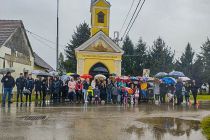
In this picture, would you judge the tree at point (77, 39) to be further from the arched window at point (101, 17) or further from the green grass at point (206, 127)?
the green grass at point (206, 127)

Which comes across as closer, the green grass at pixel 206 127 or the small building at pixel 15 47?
the green grass at pixel 206 127

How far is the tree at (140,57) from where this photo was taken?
64.9 meters

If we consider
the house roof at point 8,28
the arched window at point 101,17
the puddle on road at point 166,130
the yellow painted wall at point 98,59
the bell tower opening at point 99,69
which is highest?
the arched window at point 101,17

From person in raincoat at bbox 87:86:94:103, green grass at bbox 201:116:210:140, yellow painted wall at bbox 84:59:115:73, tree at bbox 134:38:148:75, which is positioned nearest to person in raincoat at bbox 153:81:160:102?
person in raincoat at bbox 87:86:94:103

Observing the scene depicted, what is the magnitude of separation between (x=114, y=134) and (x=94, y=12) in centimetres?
3805

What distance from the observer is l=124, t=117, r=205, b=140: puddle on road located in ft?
31.9

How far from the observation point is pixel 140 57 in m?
66.1

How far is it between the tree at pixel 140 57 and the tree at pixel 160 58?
1.09m

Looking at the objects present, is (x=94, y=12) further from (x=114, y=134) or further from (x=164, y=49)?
(x=114, y=134)

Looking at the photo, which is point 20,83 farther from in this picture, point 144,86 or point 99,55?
point 99,55

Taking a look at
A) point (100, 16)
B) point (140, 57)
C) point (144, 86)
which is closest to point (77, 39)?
point (140, 57)

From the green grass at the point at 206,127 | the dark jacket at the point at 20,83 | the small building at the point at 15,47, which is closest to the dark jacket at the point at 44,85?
the dark jacket at the point at 20,83

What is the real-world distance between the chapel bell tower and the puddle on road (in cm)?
3476

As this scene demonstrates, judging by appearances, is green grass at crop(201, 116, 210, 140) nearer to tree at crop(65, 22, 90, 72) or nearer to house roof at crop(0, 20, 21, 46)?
house roof at crop(0, 20, 21, 46)
